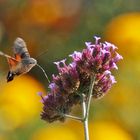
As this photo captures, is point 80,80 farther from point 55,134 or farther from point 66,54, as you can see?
point 66,54

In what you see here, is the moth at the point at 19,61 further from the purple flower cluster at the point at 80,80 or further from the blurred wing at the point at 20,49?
the purple flower cluster at the point at 80,80

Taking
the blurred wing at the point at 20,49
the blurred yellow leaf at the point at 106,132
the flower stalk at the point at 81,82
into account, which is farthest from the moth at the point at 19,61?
the blurred yellow leaf at the point at 106,132

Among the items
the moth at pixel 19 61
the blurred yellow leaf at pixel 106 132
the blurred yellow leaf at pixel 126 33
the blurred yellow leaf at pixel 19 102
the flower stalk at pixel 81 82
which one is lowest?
the blurred yellow leaf at pixel 106 132

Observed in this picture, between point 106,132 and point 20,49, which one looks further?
point 106,132

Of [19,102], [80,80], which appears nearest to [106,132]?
[19,102]

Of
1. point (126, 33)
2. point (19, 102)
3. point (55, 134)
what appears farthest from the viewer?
point (126, 33)

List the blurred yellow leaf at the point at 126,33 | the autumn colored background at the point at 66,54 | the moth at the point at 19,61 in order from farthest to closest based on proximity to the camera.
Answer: the blurred yellow leaf at the point at 126,33 → the autumn colored background at the point at 66,54 → the moth at the point at 19,61

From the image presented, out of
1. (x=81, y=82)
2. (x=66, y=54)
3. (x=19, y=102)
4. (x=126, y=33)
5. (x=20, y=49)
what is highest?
(x=20, y=49)
